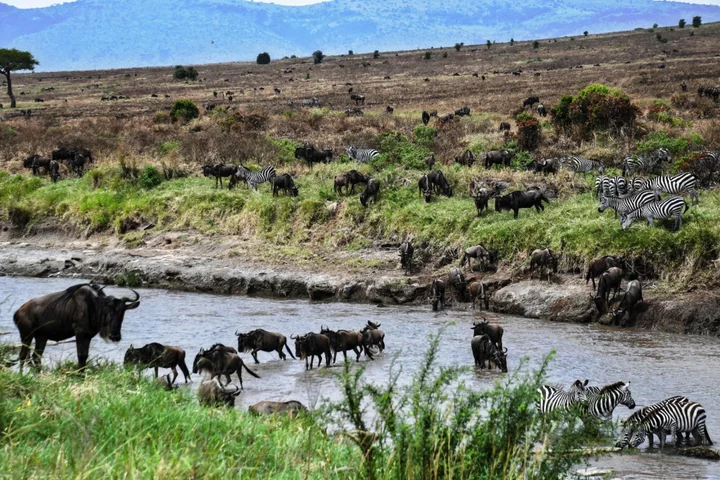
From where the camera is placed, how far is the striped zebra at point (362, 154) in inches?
1113

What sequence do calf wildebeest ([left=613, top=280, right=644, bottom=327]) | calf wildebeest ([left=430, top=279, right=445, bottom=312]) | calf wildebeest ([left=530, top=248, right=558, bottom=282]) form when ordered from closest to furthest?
calf wildebeest ([left=613, top=280, right=644, bottom=327])
calf wildebeest ([left=530, top=248, right=558, bottom=282])
calf wildebeest ([left=430, top=279, right=445, bottom=312])

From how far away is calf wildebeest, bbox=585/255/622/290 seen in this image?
18.3 metres

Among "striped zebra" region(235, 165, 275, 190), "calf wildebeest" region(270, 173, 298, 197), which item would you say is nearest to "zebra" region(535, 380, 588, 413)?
"calf wildebeest" region(270, 173, 298, 197)

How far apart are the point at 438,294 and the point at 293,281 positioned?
387 centimetres

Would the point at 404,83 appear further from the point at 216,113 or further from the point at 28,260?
the point at 28,260

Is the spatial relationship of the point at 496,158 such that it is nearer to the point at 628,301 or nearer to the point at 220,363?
the point at 628,301

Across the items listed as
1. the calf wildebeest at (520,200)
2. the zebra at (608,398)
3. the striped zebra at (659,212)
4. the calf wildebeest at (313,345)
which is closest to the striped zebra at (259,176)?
the calf wildebeest at (520,200)

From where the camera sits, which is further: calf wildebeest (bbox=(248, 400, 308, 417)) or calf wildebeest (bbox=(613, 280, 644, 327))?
calf wildebeest (bbox=(613, 280, 644, 327))

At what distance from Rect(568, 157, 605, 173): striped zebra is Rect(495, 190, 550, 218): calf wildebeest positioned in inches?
140

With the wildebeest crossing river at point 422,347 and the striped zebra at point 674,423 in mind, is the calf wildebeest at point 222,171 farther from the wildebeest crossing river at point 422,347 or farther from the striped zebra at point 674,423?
the striped zebra at point 674,423

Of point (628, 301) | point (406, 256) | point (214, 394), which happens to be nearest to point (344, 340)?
point (214, 394)

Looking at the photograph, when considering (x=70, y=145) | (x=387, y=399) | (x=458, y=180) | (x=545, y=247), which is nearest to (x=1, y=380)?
(x=387, y=399)

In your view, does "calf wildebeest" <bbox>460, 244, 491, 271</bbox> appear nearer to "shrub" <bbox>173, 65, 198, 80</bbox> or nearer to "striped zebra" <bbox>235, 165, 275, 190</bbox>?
"striped zebra" <bbox>235, 165, 275, 190</bbox>

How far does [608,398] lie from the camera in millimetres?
11984
